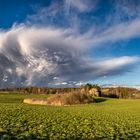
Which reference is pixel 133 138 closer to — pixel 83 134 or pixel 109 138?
pixel 109 138

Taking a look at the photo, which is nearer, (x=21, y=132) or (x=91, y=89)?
(x=21, y=132)

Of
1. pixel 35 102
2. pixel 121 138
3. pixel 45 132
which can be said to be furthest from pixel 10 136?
pixel 35 102

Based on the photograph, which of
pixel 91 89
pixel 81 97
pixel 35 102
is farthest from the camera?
pixel 91 89

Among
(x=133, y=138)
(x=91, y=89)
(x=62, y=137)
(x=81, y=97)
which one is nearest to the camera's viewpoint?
(x=62, y=137)

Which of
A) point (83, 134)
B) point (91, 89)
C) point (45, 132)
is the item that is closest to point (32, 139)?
point (45, 132)

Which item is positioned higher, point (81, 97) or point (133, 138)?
point (81, 97)

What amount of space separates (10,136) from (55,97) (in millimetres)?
73139

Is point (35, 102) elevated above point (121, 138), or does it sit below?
above

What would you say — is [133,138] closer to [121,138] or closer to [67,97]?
[121,138]

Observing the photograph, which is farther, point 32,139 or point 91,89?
point 91,89

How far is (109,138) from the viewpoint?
2658 centimetres

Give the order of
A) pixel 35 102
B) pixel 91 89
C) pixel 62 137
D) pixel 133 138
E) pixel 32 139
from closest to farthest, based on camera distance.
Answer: pixel 32 139 → pixel 62 137 → pixel 133 138 → pixel 35 102 → pixel 91 89

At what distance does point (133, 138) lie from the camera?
27.5 metres

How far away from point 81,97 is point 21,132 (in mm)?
74948
